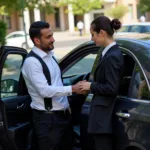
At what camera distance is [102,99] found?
3.25 m

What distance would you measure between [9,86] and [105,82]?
1.55 meters

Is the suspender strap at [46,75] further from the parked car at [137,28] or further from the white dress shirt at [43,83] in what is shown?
the parked car at [137,28]

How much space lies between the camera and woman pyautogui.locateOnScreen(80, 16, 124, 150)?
3.14 m

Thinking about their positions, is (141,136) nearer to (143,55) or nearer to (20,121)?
(143,55)

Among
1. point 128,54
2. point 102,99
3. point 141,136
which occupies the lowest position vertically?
point 141,136

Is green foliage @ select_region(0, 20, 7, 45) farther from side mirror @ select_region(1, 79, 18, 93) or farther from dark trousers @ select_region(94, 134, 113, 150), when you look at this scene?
dark trousers @ select_region(94, 134, 113, 150)

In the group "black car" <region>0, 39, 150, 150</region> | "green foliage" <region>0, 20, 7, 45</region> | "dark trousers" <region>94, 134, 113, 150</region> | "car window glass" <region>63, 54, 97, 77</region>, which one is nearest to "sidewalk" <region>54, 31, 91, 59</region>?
"green foliage" <region>0, 20, 7, 45</region>

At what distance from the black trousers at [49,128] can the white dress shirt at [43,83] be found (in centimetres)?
8

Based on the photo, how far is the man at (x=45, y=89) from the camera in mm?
3566

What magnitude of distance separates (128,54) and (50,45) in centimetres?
74

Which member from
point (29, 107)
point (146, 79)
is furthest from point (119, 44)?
point (29, 107)

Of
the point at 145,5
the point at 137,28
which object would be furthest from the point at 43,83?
the point at 145,5

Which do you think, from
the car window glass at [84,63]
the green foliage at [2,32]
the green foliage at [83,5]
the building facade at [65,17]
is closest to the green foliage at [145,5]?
the green foliage at [83,5]

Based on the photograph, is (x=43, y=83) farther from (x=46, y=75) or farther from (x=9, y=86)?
(x=9, y=86)
